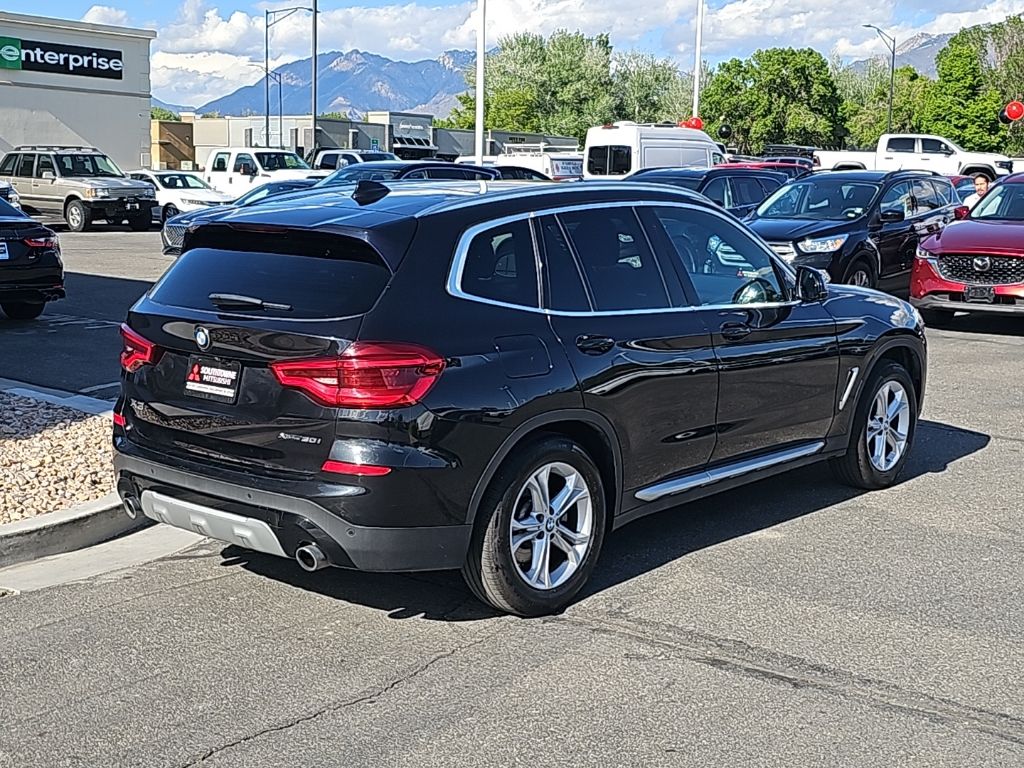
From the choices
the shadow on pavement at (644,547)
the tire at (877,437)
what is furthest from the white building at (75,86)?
the tire at (877,437)

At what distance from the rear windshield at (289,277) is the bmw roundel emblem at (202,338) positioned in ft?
0.35

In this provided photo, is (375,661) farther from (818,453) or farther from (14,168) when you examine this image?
(14,168)

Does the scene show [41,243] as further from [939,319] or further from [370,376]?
[939,319]

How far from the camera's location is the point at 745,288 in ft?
21.5

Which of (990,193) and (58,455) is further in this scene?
(990,193)

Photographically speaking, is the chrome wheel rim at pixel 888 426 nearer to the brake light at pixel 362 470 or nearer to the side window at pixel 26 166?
the brake light at pixel 362 470

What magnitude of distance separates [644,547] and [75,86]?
40.0m

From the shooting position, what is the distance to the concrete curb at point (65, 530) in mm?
6207

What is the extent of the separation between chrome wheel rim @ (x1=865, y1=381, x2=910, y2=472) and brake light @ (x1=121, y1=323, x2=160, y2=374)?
4006 mm

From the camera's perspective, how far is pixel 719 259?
659 cm

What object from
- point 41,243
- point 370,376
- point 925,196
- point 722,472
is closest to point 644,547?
point 722,472

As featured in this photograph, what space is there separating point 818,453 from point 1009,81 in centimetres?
6728

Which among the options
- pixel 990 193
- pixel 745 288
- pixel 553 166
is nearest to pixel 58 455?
pixel 745 288

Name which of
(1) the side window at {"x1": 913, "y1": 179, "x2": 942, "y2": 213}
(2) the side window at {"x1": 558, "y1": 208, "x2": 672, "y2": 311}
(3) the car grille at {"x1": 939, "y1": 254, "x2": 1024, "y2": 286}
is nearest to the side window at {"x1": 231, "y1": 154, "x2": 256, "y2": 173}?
(1) the side window at {"x1": 913, "y1": 179, "x2": 942, "y2": 213}
